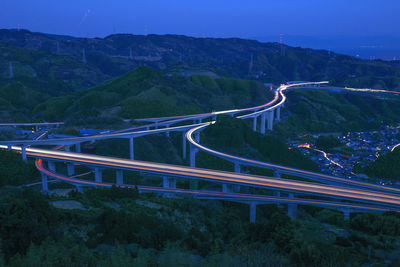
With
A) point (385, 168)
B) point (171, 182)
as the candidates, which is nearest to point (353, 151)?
point (385, 168)

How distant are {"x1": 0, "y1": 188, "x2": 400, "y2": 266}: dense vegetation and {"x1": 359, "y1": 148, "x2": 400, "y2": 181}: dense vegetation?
31.2 meters

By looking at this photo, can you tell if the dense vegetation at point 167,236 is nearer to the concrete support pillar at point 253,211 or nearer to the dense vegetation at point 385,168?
the concrete support pillar at point 253,211

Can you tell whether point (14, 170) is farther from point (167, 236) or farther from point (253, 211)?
point (253, 211)

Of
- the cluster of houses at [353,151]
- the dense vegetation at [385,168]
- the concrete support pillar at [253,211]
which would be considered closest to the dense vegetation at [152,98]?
the cluster of houses at [353,151]

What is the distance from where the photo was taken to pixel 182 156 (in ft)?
202

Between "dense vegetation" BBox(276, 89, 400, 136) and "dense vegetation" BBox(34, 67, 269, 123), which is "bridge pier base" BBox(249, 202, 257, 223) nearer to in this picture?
"dense vegetation" BBox(34, 67, 269, 123)

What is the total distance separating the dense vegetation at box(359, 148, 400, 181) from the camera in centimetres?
5591

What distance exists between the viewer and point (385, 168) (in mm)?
57531

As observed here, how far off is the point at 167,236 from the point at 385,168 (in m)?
48.4

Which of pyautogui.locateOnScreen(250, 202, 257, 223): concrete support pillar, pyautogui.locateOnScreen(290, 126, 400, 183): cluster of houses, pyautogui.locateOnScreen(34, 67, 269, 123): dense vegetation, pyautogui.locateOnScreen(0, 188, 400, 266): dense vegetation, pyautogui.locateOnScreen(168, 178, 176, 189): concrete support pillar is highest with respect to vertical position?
pyautogui.locateOnScreen(34, 67, 269, 123): dense vegetation

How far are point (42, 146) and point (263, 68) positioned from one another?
485 ft

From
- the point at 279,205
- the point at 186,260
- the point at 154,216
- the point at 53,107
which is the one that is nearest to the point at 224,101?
the point at 53,107

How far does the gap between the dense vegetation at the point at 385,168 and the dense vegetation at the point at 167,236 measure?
31167 mm

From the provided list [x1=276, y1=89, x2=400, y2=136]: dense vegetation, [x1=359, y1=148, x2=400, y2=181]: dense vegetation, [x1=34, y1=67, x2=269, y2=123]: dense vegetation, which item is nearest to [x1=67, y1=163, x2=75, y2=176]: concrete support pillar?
[x1=34, y1=67, x2=269, y2=123]: dense vegetation
